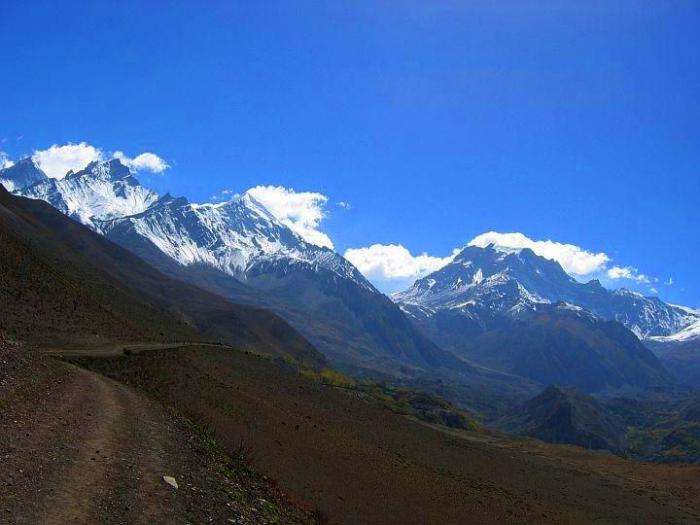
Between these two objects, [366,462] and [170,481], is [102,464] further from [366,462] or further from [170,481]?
[366,462]

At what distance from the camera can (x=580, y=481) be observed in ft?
206

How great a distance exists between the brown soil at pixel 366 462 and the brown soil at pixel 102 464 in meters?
5.78

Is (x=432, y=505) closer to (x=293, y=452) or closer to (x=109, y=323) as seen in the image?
(x=293, y=452)

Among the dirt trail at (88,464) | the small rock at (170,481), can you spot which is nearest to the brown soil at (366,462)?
the dirt trail at (88,464)

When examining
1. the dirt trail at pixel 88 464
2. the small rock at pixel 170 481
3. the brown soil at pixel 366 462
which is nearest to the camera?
the dirt trail at pixel 88 464

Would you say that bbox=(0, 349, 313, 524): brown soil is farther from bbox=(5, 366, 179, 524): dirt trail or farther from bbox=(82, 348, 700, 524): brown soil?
bbox=(82, 348, 700, 524): brown soil

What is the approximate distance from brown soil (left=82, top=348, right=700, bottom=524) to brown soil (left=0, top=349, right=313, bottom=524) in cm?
578

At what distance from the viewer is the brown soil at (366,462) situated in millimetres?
34406

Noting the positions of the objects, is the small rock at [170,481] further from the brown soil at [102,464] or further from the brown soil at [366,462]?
the brown soil at [366,462]

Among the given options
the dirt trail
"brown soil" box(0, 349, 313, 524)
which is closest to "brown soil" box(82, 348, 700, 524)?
"brown soil" box(0, 349, 313, 524)

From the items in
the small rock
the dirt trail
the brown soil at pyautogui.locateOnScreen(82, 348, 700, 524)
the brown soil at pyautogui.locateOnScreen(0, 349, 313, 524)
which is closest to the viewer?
the dirt trail

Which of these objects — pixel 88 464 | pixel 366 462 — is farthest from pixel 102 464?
pixel 366 462

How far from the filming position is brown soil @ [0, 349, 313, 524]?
54.2ft

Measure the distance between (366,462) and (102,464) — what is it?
80.1ft
